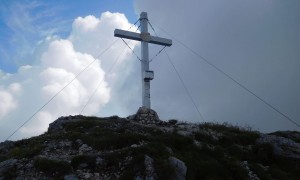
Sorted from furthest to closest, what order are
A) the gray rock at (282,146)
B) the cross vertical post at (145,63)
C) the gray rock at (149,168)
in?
the cross vertical post at (145,63), the gray rock at (282,146), the gray rock at (149,168)

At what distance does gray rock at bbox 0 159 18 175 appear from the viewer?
16581 mm

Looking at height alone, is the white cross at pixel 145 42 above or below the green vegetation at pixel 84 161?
above

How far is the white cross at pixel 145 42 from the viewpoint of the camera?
28.1m

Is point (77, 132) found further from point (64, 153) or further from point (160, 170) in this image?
point (160, 170)

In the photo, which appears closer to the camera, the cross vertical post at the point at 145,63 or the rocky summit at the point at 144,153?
the rocky summit at the point at 144,153

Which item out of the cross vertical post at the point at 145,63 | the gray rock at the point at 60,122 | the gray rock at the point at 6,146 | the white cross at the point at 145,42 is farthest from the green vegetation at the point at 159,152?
the white cross at the point at 145,42

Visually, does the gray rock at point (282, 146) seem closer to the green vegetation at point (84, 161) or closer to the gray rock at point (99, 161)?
the gray rock at point (99, 161)

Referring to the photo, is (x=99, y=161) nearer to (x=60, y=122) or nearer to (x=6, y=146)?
(x=6, y=146)

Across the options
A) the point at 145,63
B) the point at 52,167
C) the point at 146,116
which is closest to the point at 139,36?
the point at 145,63

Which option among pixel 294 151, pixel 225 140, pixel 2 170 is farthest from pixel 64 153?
pixel 294 151

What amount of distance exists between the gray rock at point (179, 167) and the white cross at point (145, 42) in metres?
11.4

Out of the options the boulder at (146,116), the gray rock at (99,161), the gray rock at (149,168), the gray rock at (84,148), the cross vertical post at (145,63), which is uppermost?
the cross vertical post at (145,63)

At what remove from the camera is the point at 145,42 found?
2964cm

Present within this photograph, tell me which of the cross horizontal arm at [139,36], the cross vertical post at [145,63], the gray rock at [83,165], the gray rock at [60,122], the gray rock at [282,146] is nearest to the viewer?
the gray rock at [83,165]
